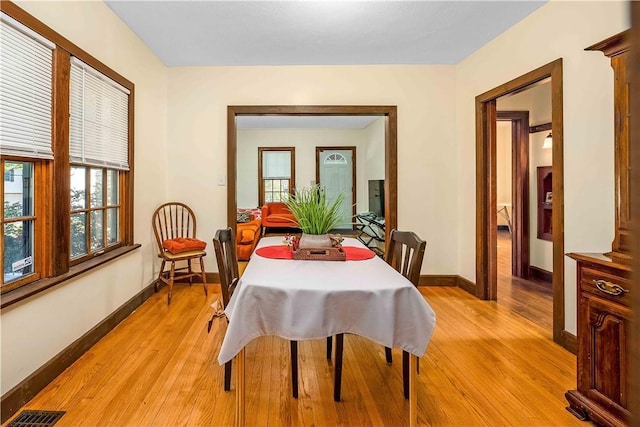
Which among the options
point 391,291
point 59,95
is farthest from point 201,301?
point 391,291

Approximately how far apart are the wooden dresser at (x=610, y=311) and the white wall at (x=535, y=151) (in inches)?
116

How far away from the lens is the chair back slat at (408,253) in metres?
1.98

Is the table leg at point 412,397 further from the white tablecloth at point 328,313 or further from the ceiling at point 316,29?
the ceiling at point 316,29

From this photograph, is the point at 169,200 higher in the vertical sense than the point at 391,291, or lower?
higher

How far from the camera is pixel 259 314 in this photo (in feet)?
5.38

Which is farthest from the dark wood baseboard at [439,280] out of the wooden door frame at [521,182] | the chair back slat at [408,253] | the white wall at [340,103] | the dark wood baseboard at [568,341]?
the chair back slat at [408,253]

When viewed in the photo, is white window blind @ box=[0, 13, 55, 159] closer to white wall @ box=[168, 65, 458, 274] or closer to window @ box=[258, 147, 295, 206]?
white wall @ box=[168, 65, 458, 274]

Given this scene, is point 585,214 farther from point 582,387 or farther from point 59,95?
point 59,95

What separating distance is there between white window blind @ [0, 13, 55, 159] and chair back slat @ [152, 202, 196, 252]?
1869 millimetres

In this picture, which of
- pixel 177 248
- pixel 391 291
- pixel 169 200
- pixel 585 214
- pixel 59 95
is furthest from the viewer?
pixel 169 200

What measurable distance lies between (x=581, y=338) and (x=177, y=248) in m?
3.33

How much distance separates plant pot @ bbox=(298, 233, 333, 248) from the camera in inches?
85.7

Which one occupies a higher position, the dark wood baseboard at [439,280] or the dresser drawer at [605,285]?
the dresser drawer at [605,285]

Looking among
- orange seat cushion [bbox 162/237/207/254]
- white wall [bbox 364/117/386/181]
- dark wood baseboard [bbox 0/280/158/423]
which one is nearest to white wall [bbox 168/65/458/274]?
orange seat cushion [bbox 162/237/207/254]
